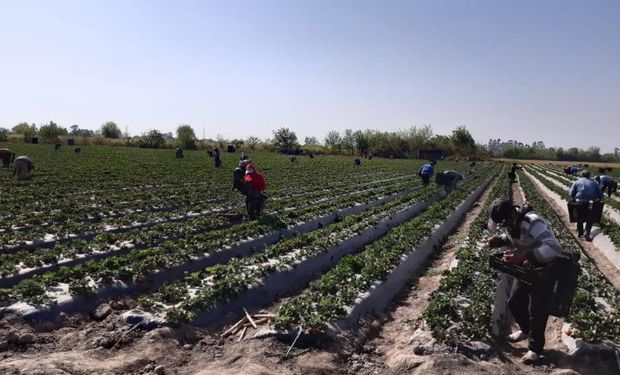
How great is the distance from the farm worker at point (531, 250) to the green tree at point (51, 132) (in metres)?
77.9

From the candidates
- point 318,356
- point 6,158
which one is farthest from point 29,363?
point 6,158

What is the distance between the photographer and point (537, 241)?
5.75 meters

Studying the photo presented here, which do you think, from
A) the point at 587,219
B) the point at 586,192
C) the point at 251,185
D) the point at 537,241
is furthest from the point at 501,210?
the point at 587,219

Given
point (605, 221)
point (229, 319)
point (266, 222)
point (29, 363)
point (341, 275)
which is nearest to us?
point (29, 363)

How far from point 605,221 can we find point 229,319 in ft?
48.9

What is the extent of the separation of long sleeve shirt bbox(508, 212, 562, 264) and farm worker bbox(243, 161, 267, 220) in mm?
8934

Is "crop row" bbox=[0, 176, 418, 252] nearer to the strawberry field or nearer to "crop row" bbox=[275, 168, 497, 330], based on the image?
the strawberry field

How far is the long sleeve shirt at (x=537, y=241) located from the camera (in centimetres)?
562

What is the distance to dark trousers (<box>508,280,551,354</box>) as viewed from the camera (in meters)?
5.80

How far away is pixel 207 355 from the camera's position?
239 inches

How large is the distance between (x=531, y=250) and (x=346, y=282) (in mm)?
3445

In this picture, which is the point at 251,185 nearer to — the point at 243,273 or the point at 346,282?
the point at 243,273

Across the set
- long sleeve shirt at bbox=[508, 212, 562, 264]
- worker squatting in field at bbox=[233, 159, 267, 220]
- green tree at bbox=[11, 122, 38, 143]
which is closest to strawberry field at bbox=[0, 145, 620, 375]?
worker squatting in field at bbox=[233, 159, 267, 220]

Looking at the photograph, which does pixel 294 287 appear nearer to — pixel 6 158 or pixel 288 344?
pixel 288 344
